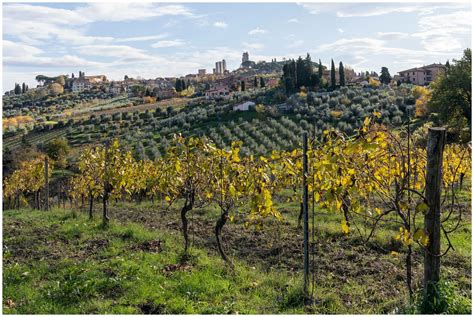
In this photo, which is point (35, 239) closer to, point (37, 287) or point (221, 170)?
point (37, 287)

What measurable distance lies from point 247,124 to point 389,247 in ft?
143

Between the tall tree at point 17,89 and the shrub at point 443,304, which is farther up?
the tall tree at point 17,89

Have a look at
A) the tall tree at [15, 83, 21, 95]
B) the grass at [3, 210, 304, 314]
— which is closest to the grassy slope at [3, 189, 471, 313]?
the grass at [3, 210, 304, 314]

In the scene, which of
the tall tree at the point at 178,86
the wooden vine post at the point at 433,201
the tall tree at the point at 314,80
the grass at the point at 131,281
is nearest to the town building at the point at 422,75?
the tall tree at the point at 314,80

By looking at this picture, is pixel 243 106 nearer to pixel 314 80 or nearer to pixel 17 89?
pixel 314 80

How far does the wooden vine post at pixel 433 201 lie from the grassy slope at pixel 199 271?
878 mm

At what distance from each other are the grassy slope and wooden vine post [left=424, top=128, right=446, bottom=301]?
88 centimetres

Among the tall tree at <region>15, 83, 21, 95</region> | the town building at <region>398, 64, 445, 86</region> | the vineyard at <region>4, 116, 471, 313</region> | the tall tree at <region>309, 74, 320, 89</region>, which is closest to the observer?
the vineyard at <region>4, 116, 471, 313</region>

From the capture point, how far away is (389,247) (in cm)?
884

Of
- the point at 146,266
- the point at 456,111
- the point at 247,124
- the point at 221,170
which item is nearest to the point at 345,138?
the point at 221,170

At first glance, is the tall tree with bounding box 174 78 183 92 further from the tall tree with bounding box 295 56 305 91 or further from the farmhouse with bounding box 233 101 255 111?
the farmhouse with bounding box 233 101 255 111

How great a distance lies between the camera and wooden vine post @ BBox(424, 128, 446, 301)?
14.6 ft

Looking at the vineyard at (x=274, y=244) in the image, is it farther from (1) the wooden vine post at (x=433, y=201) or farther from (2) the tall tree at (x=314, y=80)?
(2) the tall tree at (x=314, y=80)

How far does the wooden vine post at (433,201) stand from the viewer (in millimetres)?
4453
